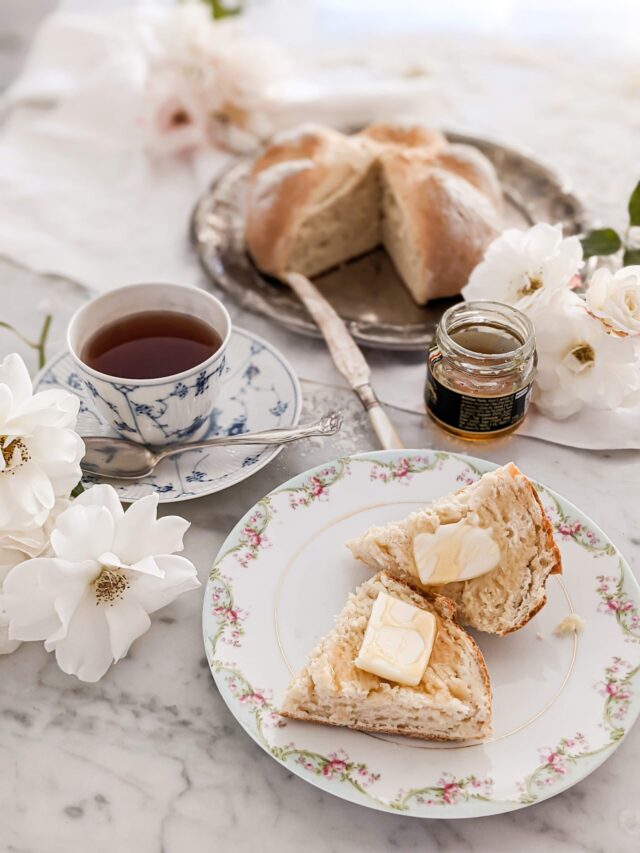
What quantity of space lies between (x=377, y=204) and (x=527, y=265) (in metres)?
0.80

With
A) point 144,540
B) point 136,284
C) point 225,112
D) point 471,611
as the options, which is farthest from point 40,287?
point 471,611

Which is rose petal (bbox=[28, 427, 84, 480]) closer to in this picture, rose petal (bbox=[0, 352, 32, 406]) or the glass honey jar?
rose petal (bbox=[0, 352, 32, 406])

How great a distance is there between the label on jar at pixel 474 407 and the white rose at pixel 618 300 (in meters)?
0.23

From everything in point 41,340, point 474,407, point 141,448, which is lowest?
point 41,340

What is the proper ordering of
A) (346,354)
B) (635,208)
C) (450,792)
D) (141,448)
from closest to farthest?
1. (450,792)
2. (141,448)
3. (346,354)
4. (635,208)

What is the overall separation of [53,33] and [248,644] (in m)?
2.80

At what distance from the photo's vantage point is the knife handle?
1897 millimetres

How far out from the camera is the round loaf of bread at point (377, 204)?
2318mm

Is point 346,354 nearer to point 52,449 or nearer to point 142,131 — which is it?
point 52,449

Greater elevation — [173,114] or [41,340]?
[173,114]

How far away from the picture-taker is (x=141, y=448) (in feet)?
6.01

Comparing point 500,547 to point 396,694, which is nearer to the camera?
point 396,694

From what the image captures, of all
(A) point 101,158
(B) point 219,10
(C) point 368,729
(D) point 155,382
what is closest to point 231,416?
(D) point 155,382

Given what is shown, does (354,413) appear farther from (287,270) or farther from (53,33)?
(53,33)
